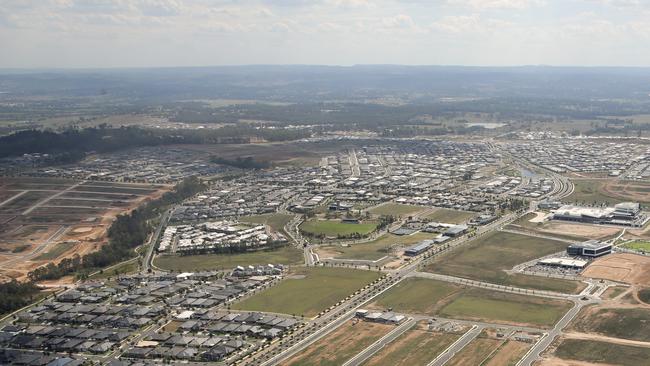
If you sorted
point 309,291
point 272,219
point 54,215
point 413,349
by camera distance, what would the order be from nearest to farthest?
point 413,349
point 309,291
point 272,219
point 54,215

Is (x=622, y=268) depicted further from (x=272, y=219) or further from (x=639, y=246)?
(x=272, y=219)

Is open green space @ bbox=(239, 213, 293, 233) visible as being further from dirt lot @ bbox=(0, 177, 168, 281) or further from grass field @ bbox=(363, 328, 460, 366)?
grass field @ bbox=(363, 328, 460, 366)

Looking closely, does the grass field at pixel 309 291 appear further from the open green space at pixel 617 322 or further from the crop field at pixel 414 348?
the open green space at pixel 617 322

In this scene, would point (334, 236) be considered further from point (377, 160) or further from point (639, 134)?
point (639, 134)

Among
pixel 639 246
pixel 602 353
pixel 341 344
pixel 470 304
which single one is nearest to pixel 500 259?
pixel 470 304

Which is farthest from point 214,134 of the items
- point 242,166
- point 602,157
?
point 602,157
